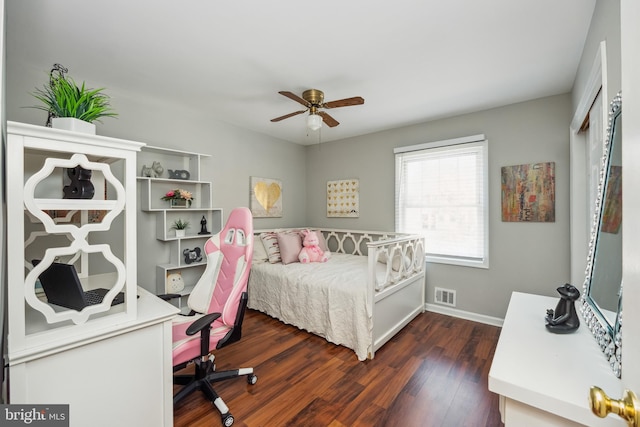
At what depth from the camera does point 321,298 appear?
2.62 metres

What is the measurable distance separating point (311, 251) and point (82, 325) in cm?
252

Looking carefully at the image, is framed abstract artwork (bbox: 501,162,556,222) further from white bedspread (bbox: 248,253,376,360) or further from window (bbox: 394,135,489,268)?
white bedspread (bbox: 248,253,376,360)

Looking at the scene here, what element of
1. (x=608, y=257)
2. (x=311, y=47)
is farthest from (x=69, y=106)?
(x=608, y=257)

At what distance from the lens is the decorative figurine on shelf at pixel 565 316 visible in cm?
117

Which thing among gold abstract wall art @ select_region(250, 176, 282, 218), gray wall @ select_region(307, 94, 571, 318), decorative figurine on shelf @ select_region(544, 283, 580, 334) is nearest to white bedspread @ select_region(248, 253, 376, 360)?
gold abstract wall art @ select_region(250, 176, 282, 218)

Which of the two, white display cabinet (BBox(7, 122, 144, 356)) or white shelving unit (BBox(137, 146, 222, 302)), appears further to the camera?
white shelving unit (BBox(137, 146, 222, 302))

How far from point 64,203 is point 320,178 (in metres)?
3.74

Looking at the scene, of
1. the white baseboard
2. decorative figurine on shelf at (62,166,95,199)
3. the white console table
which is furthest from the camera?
the white baseboard

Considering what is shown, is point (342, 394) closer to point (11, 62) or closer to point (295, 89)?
point (295, 89)

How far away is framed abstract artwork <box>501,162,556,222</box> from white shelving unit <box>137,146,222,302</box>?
3323mm

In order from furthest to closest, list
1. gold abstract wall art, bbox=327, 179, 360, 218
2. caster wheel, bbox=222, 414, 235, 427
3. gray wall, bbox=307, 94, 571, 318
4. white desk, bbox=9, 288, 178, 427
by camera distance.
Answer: gold abstract wall art, bbox=327, 179, 360, 218 → gray wall, bbox=307, 94, 571, 318 → caster wheel, bbox=222, 414, 235, 427 → white desk, bbox=9, 288, 178, 427

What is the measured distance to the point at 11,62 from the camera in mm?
2072

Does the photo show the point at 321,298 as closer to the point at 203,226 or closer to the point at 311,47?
the point at 203,226

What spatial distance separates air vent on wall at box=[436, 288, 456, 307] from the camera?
3.28m
